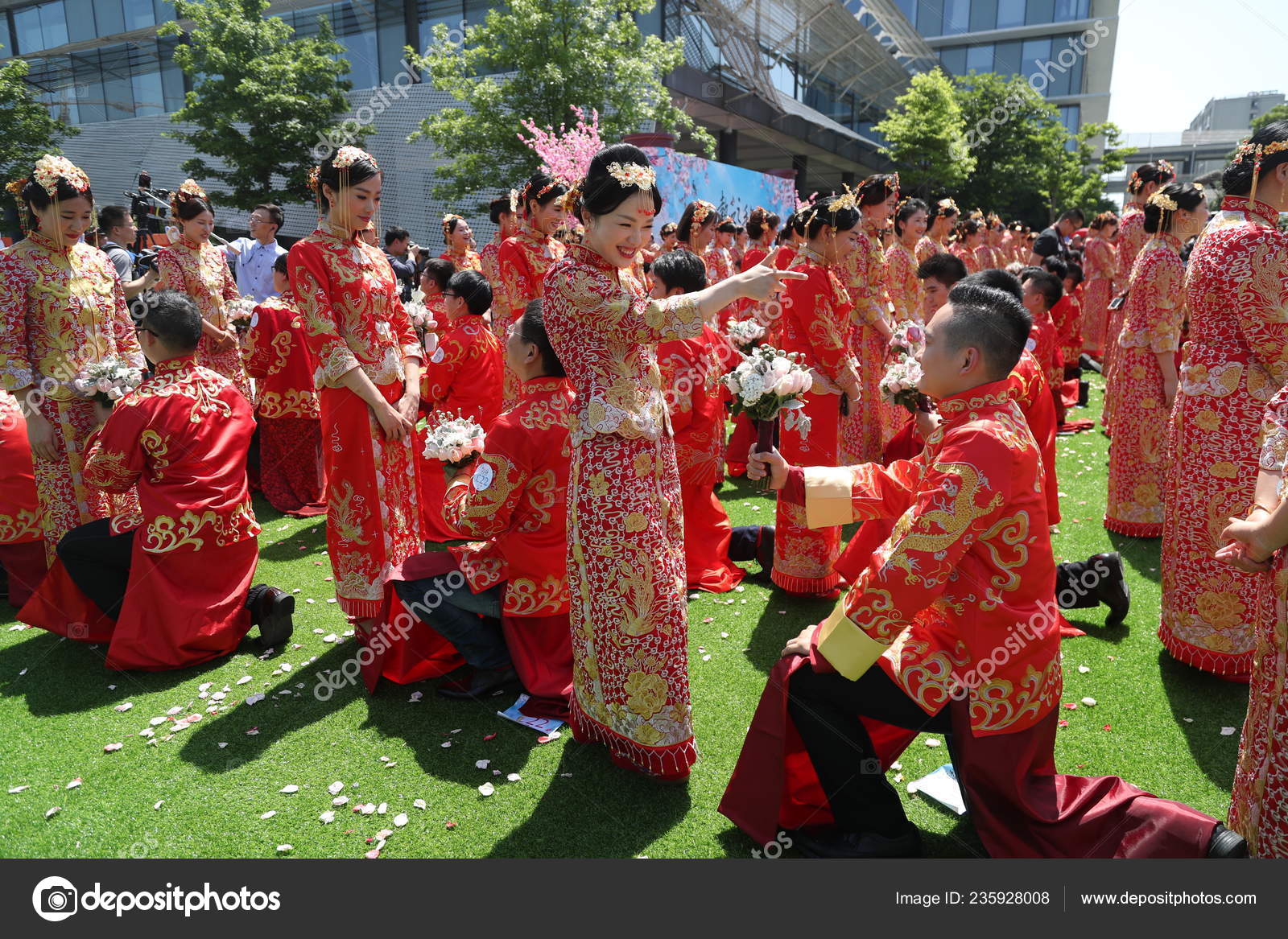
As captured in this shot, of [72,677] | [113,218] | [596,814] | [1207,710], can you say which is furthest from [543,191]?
[1207,710]

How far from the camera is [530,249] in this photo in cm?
598

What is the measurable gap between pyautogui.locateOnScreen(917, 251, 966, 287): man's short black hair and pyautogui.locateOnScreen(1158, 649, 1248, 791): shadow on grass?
2.46m

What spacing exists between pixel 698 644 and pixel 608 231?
86.8 inches

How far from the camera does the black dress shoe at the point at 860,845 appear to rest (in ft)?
7.74

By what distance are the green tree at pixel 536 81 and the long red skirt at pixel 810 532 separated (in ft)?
36.8

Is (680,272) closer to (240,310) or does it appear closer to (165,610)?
(165,610)

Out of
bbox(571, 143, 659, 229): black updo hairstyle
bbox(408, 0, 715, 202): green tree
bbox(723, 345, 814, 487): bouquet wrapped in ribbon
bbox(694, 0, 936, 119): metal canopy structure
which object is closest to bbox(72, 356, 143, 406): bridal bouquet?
bbox(571, 143, 659, 229): black updo hairstyle

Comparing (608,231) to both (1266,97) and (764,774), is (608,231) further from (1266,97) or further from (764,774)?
(1266,97)

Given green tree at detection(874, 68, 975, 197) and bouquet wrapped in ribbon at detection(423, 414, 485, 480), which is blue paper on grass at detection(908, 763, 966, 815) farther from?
green tree at detection(874, 68, 975, 197)

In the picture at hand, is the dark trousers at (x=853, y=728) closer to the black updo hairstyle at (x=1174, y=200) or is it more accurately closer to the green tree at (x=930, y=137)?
the black updo hairstyle at (x=1174, y=200)

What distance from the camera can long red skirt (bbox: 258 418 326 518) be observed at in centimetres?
624

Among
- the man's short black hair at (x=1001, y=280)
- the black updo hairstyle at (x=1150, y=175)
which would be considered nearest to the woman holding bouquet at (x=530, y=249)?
the man's short black hair at (x=1001, y=280)

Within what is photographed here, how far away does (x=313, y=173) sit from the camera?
358cm

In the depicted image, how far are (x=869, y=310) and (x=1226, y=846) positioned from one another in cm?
400
